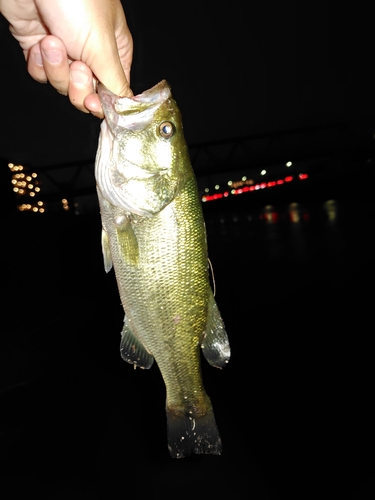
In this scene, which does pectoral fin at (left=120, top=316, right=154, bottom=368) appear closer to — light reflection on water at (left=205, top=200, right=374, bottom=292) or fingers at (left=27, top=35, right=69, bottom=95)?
fingers at (left=27, top=35, right=69, bottom=95)

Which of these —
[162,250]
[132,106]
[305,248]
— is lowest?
[305,248]

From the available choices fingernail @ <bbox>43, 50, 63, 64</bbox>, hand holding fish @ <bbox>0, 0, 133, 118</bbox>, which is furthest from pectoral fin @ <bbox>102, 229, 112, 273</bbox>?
fingernail @ <bbox>43, 50, 63, 64</bbox>

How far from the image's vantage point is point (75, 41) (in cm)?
168

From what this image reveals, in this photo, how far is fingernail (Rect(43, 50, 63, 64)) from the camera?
171 centimetres

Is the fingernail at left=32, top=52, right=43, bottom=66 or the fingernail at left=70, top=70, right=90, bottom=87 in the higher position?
the fingernail at left=32, top=52, right=43, bottom=66

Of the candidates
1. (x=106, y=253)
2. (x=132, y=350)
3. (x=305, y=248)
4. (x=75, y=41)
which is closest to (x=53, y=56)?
(x=75, y=41)

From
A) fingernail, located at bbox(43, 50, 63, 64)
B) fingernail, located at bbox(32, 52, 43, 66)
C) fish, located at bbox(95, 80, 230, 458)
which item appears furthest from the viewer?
fingernail, located at bbox(32, 52, 43, 66)

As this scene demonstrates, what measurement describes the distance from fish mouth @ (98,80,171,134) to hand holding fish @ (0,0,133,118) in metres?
0.12

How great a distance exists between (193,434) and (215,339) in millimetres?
605

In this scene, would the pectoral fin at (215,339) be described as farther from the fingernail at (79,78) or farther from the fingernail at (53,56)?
the fingernail at (53,56)

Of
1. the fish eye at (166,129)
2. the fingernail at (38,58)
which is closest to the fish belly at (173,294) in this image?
the fish eye at (166,129)

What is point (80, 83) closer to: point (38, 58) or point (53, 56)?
point (53, 56)

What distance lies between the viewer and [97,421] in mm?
4500

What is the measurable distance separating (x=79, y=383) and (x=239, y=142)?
3301cm
